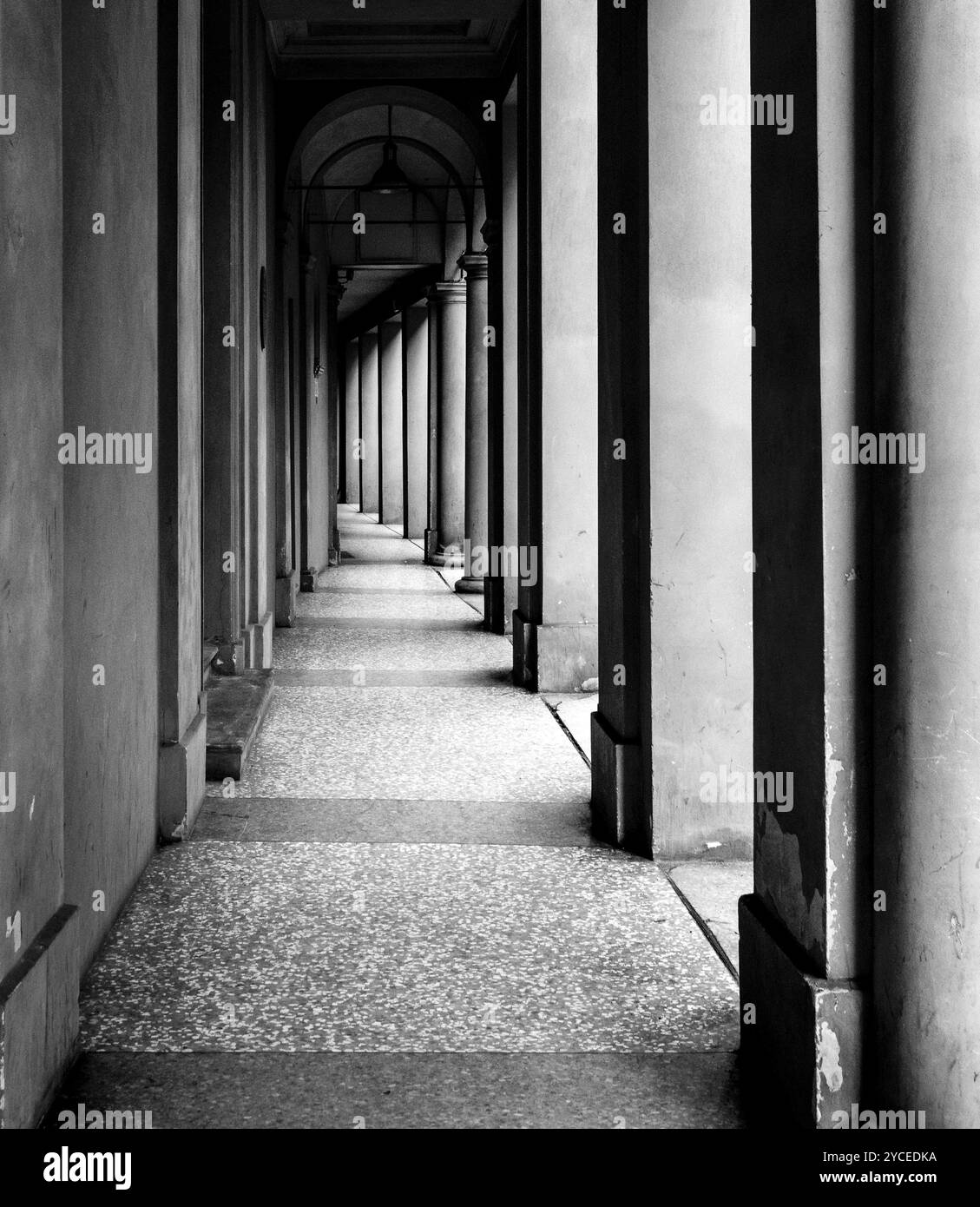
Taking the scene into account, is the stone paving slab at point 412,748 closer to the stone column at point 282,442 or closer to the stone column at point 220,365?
the stone column at point 220,365

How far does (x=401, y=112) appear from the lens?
14.1 metres

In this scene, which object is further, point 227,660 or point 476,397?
point 476,397

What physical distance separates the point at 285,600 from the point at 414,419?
586 inches

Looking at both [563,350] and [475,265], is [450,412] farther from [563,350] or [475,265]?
[563,350]

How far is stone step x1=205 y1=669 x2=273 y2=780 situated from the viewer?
593 centimetres

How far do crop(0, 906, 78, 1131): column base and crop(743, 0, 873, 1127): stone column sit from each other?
1583mm

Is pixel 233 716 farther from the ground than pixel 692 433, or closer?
closer

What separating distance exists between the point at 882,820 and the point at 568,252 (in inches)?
253

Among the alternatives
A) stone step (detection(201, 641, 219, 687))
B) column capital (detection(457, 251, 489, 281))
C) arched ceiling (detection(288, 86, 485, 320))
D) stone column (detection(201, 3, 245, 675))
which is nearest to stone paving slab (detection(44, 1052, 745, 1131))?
stone step (detection(201, 641, 219, 687))

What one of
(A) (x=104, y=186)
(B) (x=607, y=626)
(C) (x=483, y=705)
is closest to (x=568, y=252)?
(C) (x=483, y=705)

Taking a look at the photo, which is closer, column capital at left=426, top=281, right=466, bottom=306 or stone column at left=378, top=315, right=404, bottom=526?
column capital at left=426, top=281, right=466, bottom=306

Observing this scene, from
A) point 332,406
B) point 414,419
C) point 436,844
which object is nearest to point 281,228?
point 436,844

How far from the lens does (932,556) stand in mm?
2512

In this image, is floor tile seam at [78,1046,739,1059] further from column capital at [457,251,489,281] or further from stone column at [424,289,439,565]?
stone column at [424,289,439,565]
